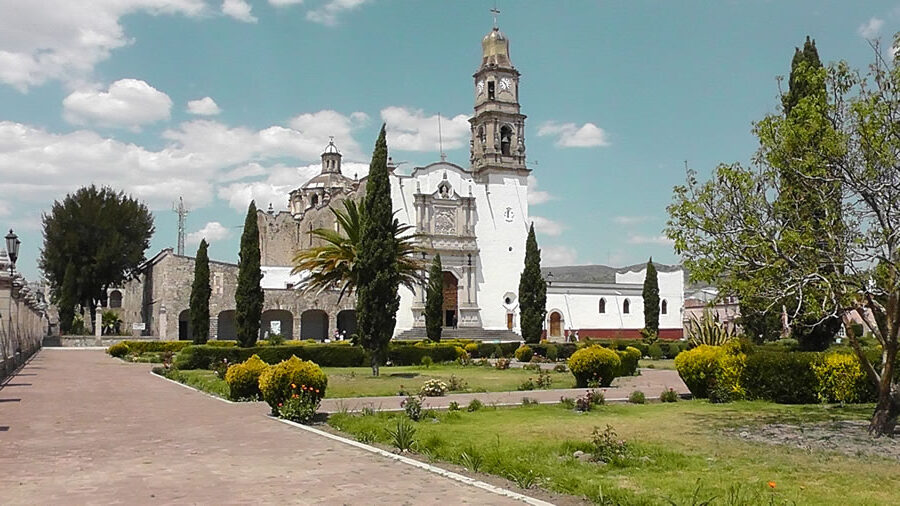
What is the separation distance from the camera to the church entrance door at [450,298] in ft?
163

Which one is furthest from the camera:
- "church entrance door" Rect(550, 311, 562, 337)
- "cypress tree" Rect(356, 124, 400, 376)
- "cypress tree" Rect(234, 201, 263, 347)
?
"church entrance door" Rect(550, 311, 562, 337)

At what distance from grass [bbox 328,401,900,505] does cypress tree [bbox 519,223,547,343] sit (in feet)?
79.4

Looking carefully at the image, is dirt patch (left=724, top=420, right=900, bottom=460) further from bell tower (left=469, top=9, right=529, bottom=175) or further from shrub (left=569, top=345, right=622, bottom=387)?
bell tower (left=469, top=9, right=529, bottom=175)

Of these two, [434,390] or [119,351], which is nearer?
[434,390]

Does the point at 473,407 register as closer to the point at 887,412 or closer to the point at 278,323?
the point at 887,412

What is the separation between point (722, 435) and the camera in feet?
33.4

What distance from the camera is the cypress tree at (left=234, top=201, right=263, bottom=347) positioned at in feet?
96.8

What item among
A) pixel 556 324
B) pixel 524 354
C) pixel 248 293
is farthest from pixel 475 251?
pixel 248 293

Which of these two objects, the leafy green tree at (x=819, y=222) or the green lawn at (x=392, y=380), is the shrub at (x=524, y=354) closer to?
the green lawn at (x=392, y=380)

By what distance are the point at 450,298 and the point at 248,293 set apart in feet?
71.5

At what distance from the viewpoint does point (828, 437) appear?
998 centimetres

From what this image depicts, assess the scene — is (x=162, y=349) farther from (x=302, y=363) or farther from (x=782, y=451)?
(x=782, y=451)

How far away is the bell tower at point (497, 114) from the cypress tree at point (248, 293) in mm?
23644

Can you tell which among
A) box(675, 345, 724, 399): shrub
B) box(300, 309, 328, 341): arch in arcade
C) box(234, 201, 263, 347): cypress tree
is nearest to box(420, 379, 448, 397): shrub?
box(675, 345, 724, 399): shrub
